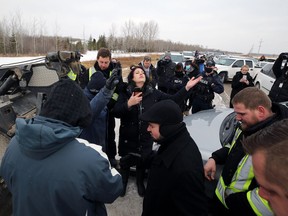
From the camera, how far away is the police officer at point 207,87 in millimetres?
4945

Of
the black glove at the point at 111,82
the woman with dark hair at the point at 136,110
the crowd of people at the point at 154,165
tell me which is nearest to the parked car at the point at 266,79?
the woman with dark hair at the point at 136,110

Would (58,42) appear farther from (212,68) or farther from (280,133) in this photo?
(280,133)

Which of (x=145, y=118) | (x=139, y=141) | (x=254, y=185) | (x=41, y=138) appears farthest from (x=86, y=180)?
(x=139, y=141)

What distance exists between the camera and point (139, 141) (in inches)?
117

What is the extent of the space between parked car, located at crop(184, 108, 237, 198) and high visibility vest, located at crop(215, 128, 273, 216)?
0.60m

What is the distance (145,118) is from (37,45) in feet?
178

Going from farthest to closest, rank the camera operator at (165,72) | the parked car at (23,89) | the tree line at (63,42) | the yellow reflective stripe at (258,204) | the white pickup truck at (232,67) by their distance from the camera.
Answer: the tree line at (63,42), the white pickup truck at (232,67), the camera operator at (165,72), the parked car at (23,89), the yellow reflective stripe at (258,204)

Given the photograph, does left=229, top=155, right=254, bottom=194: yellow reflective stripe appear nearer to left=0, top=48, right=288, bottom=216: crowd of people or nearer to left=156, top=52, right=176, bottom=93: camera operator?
left=0, top=48, right=288, bottom=216: crowd of people

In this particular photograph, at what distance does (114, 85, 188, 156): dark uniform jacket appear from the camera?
288cm

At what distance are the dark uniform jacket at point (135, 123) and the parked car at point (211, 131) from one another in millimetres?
567

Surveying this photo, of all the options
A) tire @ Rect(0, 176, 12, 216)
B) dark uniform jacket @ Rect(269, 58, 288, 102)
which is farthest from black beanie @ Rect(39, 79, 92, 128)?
dark uniform jacket @ Rect(269, 58, 288, 102)

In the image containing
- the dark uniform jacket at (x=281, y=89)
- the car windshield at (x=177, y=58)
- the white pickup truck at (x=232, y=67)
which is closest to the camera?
the dark uniform jacket at (x=281, y=89)

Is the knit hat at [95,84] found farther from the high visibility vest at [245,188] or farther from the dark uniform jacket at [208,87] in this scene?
the dark uniform jacket at [208,87]

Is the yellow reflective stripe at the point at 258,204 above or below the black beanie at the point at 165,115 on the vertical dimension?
below
